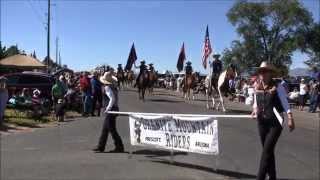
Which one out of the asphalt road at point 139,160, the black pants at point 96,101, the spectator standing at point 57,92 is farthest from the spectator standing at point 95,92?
the asphalt road at point 139,160

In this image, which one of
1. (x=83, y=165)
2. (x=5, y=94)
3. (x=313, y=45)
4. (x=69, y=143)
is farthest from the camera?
(x=313, y=45)

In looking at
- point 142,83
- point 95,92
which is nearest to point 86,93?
point 95,92

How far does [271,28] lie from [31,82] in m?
66.0

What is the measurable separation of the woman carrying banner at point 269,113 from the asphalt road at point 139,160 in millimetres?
1589

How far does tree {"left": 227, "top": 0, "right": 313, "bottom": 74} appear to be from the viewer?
8981cm

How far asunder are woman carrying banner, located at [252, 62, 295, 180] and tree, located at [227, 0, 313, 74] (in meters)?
80.4

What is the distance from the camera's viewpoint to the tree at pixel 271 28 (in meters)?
89.8

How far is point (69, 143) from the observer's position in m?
16.6

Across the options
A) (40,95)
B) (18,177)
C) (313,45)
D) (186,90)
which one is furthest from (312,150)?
(313,45)

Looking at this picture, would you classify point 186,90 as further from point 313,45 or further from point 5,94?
point 313,45

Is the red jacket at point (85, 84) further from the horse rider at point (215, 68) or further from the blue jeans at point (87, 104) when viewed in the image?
the horse rider at point (215, 68)

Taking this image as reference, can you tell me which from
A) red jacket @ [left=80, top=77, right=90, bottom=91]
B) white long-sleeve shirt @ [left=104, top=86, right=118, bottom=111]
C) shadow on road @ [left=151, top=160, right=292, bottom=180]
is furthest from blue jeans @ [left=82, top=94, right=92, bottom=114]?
shadow on road @ [left=151, top=160, right=292, bottom=180]

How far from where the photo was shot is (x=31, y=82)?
30.1 m

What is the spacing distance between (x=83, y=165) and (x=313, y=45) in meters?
81.2
